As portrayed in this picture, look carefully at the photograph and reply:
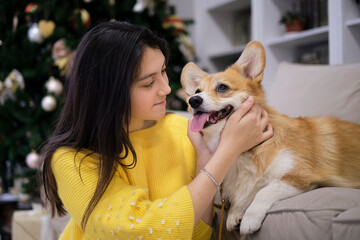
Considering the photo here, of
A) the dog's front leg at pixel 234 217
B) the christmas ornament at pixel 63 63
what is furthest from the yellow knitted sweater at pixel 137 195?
the christmas ornament at pixel 63 63

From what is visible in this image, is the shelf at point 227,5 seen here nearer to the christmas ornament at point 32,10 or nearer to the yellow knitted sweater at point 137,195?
the christmas ornament at point 32,10

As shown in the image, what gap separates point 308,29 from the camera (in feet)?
8.45

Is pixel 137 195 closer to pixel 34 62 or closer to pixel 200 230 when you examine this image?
pixel 200 230

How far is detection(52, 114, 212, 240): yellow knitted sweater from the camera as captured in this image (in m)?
0.85

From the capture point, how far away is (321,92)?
1.42 meters

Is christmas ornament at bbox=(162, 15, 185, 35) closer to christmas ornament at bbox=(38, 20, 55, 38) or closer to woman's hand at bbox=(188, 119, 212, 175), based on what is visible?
christmas ornament at bbox=(38, 20, 55, 38)

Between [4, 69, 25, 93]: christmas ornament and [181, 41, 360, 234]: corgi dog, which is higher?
[4, 69, 25, 93]: christmas ornament

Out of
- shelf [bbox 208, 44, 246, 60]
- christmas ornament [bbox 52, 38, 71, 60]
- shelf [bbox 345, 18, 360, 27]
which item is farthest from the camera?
shelf [bbox 208, 44, 246, 60]

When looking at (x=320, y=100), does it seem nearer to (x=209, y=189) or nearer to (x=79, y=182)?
(x=209, y=189)

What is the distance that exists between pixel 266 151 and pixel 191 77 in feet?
1.47

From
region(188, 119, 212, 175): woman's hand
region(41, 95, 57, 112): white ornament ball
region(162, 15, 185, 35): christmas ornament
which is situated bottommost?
region(188, 119, 212, 175): woman's hand

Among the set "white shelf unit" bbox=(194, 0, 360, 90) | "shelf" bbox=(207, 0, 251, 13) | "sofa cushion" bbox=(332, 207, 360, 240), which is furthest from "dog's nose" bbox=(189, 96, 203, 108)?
"shelf" bbox=(207, 0, 251, 13)

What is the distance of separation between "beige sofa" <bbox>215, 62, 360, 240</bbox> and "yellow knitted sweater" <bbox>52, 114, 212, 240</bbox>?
23 centimetres

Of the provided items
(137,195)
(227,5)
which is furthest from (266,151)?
(227,5)
